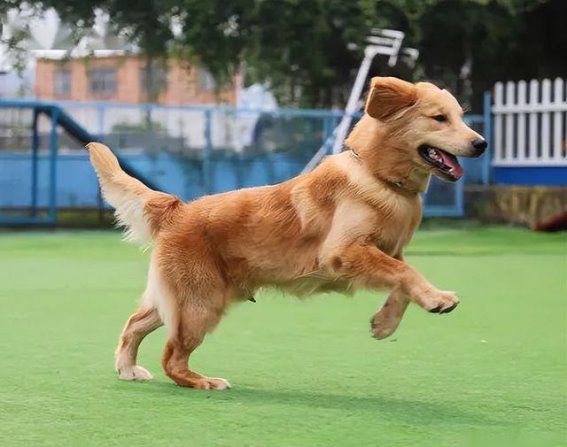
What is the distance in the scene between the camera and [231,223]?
4574 millimetres

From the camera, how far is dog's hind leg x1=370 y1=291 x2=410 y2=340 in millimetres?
4328

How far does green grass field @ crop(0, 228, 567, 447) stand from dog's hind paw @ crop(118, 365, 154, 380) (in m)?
0.07

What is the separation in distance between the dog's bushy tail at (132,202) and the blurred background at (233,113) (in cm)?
1084

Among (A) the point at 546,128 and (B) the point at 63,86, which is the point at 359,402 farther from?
(B) the point at 63,86

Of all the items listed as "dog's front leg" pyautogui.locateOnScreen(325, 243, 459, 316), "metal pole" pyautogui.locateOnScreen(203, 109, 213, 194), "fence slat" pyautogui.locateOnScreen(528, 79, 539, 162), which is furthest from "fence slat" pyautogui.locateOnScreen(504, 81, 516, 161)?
"dog's front leg" pyautogui.locateOnScreen(325, 243, 459, 316)

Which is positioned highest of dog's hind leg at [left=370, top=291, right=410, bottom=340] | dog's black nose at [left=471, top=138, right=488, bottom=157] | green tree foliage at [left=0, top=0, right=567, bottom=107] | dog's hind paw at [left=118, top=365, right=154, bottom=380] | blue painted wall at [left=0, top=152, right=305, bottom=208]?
green tree foliage at [left=0, top=0, right=567, bottom=107]

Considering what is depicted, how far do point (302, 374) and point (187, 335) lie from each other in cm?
58

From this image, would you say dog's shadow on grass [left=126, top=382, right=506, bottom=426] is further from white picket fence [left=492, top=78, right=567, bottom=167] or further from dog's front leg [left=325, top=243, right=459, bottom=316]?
white picket fence [left=492, top=78, right=567, bottom=167]

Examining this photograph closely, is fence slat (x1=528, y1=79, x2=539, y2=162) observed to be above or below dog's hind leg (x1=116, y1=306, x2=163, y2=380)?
above

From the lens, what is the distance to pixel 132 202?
4.70 meters

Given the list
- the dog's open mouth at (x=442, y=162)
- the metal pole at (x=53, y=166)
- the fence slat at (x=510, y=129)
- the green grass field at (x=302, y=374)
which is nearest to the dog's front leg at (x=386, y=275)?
the green grass field at (x=302, y=374)

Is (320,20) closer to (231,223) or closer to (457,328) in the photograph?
(457,328)

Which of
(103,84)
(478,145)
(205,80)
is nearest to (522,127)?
(205,80)

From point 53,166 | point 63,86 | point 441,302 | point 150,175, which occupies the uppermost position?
point 63,86
